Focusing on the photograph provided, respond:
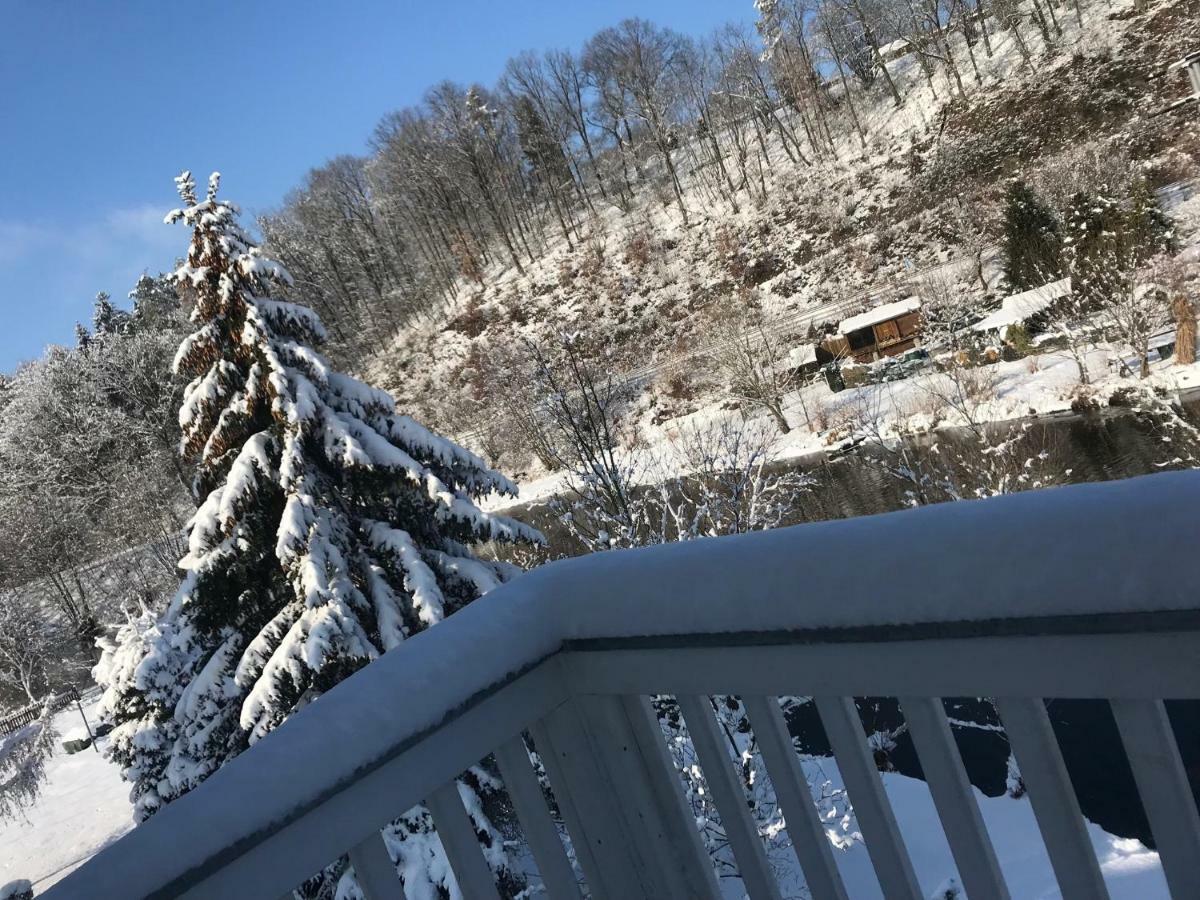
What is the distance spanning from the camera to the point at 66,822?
16828 millimetres

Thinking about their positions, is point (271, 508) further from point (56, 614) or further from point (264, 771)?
point (56, 614)

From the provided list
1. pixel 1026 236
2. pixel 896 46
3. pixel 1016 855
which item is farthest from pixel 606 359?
pixel 1016 855

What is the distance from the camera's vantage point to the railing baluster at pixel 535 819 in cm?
107

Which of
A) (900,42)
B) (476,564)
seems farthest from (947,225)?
(476,564)

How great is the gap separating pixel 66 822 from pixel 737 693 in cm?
2091

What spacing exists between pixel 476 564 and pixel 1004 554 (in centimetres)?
741

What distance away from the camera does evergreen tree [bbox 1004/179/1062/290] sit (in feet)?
71.0

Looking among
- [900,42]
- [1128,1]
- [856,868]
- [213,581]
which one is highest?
[900,42]

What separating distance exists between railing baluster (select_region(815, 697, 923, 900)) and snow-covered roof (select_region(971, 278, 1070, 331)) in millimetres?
20801

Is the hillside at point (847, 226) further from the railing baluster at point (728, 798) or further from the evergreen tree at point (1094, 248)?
the railing baluster at point (728, 798)

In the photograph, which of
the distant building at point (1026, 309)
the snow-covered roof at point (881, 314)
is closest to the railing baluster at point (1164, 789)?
the distant building at point (1026, 309)

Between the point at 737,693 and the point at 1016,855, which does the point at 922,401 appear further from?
the point at 737,693

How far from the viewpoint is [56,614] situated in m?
27.6

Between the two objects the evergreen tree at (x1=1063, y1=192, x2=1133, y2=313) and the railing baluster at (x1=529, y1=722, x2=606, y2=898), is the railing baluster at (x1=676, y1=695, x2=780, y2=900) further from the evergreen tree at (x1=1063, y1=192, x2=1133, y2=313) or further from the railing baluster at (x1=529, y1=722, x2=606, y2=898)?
the evergreen tree at (x1=1063, y1=192, x2=1133, y2=313)
